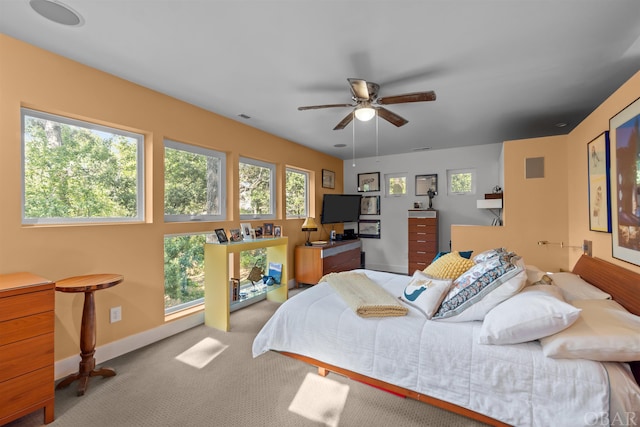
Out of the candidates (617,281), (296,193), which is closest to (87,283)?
(296,193)

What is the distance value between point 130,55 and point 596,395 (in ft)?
11.5

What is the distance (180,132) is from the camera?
10.0ft

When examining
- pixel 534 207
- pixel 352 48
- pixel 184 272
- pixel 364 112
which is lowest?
pixel 184 272

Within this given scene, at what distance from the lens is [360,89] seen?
2.27 m

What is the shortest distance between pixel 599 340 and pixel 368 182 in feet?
16.8

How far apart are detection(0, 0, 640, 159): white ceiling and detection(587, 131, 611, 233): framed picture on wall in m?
0.63

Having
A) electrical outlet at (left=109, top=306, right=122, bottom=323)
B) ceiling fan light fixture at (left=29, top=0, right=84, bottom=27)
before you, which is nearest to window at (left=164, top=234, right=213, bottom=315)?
electrical outlet at (left=109, top=306, right=122, bottom=323)

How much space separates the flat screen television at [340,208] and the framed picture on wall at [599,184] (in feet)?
12.3

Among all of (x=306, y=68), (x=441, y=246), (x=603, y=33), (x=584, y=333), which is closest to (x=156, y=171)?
(x=306, y=68)

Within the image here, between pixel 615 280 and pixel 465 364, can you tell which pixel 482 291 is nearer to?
pixel 465 364

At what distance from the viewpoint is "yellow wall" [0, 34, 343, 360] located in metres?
1.97

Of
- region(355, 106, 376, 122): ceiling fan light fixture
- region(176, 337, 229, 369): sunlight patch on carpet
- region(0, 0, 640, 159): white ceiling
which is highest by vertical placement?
region(0, 0, 640, 159): white ceiling

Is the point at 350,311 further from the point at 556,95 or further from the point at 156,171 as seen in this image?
the point at 556,95

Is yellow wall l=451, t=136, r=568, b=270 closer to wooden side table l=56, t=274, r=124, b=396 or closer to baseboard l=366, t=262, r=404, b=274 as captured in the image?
baseboard l=366, t=262, r=404, b=274
